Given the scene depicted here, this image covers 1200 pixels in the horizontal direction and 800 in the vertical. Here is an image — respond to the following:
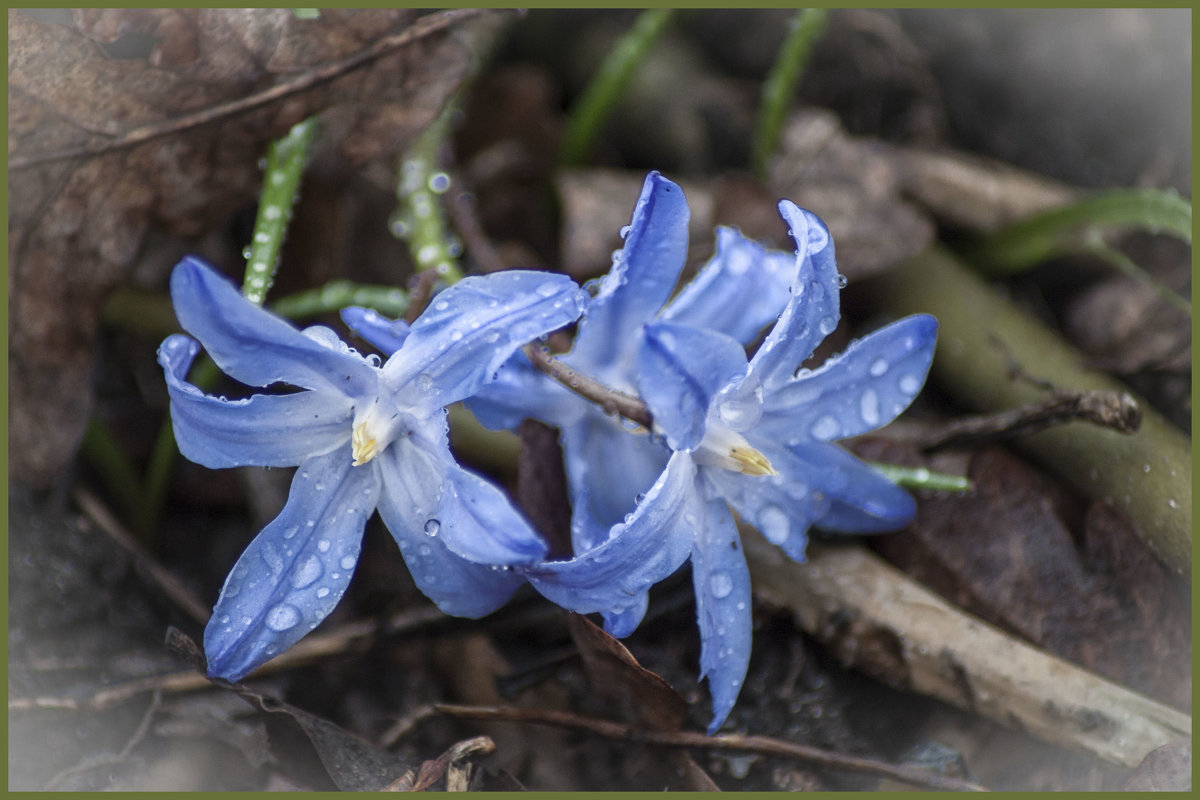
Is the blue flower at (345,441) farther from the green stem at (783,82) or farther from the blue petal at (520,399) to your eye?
the green stem at (783,82)

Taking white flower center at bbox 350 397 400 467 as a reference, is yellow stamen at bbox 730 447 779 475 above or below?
below

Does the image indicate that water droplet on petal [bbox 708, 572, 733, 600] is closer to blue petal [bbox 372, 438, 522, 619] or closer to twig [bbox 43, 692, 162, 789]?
blue petal [bbox 372, 438, 522, 619]

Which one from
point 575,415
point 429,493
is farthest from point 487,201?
point 429,493

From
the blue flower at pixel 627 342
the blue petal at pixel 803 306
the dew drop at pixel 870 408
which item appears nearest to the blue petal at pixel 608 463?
the blue flower at pixel 627 342

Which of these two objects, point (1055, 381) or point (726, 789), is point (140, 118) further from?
point (1055, 381)

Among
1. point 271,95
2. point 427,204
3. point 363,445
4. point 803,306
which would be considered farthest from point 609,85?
point 363,445

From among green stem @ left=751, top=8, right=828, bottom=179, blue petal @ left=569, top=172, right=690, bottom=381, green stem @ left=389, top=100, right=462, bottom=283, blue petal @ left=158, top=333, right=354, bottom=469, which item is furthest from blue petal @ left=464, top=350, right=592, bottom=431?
green stem @ left=751, top=8, right=828, bottom=179
